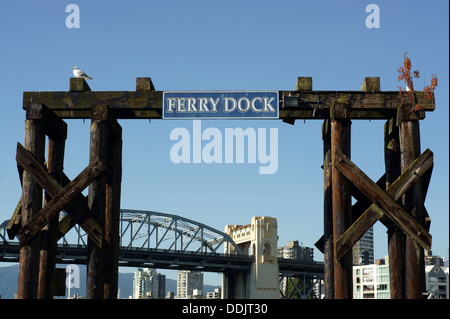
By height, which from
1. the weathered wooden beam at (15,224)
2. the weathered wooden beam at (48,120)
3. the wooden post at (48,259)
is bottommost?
the wooden post at (48,259)

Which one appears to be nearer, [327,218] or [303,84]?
[303,84]

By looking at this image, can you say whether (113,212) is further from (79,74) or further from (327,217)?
(327,217)

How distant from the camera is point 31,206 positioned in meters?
15.1

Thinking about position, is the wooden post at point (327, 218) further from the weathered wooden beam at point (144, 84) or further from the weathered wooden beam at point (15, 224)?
the weathered wooden beam at point (15, 224)

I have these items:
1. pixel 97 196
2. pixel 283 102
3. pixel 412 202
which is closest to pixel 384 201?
pixel 412 202

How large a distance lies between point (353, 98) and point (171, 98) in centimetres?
415

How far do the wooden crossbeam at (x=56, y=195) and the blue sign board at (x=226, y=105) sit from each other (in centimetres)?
233

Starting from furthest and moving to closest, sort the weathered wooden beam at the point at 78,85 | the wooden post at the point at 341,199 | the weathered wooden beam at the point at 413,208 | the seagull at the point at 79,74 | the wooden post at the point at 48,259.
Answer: the seagull at the point at 79,74, the weathered wooden beam at the point at 78,85, the wooden post at the point at 48,259, the weathered wooden beam at the point at 413,208, the wooden post at the point at 341,199

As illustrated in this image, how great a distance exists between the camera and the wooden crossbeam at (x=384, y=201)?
14.3 meters

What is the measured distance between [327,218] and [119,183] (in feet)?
16.3

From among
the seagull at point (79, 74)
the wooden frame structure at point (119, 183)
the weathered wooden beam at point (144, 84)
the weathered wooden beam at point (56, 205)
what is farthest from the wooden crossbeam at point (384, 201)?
the seagull at point (79, 74)

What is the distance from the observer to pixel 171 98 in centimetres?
1580

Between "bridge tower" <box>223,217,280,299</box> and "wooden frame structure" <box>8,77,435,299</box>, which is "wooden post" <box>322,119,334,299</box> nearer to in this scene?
"wooden frame structure" <box>8,77,435,299</box>

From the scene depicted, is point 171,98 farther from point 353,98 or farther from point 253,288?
point 253,288
